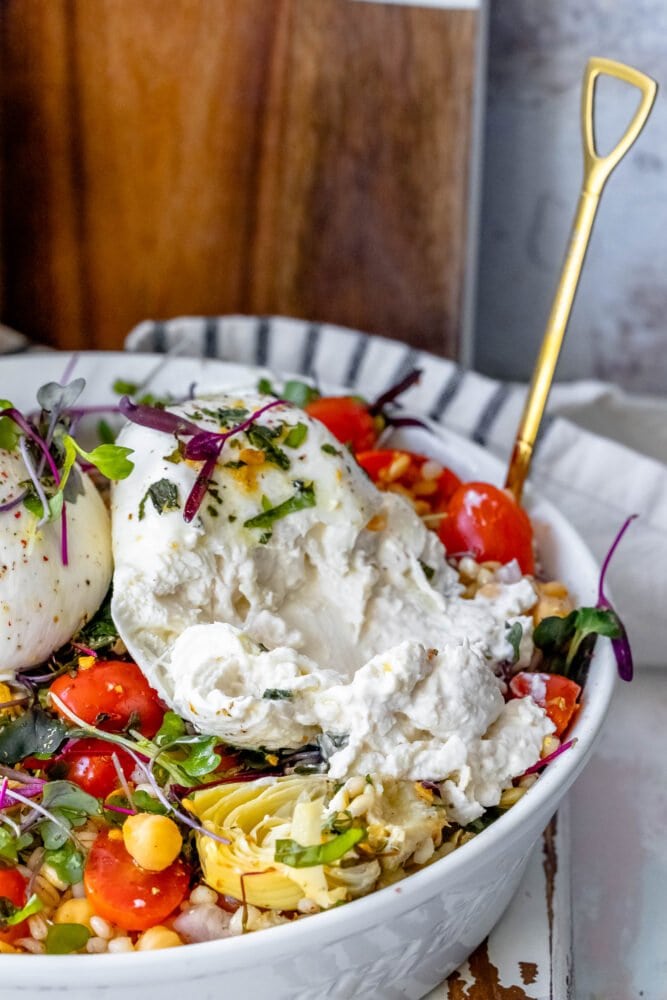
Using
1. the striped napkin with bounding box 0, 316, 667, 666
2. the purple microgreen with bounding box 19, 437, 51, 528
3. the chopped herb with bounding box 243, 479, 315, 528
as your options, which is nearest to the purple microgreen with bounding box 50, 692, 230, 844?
the purple microgreen with bounding box 19, 437, 51, 528

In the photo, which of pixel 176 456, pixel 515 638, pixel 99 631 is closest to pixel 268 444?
pixel 176 456

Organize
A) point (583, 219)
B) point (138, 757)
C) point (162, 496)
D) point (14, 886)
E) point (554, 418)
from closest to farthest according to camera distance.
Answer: point (14, 886)
point (138, 757)
point (162, 496)
point (583, 219)
point (554, 418)

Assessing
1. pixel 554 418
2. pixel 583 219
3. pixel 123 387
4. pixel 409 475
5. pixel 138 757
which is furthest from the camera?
pixel 554 418

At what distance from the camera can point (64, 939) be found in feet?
4.98

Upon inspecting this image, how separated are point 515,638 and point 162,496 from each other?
2.00 ft

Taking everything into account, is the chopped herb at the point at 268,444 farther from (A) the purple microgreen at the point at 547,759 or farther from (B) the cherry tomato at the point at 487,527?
(A) the purple microgreen at the point at 547,759

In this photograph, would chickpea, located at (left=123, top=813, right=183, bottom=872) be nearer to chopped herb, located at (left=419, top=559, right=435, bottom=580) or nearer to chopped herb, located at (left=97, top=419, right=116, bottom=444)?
chopped herb, located at (left=419, top=559, right=435, bottom=580)

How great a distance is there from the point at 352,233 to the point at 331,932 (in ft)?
7.32

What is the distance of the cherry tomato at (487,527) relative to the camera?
7.19ft

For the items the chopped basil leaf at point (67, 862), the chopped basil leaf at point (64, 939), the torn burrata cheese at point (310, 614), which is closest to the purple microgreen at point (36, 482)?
the torn burrata cheese at point (310, 614)

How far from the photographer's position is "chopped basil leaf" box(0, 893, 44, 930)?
154cm

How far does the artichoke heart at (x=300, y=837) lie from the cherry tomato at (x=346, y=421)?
38.1 inches

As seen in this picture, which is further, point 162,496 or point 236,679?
point 162,496

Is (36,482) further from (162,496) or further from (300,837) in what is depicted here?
(300,837)
